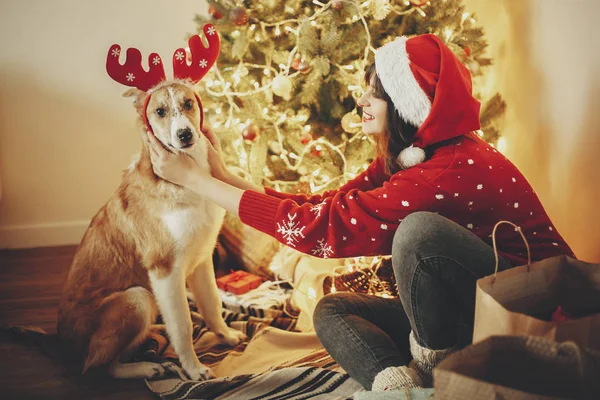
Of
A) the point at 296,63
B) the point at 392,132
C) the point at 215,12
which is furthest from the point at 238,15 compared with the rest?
the point at 392,132

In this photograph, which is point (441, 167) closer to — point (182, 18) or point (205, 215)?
point (205, 215)

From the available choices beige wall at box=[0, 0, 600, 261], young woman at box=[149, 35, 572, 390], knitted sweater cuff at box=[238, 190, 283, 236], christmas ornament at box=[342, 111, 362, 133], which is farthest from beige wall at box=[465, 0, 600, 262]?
knitted sweater cuff at box=[238, 190, 283, 236]

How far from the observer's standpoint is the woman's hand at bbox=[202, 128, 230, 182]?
1739 mm

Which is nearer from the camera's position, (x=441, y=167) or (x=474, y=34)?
(x=441, y=167)

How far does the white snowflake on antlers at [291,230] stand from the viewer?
1.50 meters

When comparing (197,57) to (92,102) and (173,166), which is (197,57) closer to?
(173,166)

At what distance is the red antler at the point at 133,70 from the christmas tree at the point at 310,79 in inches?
22.7

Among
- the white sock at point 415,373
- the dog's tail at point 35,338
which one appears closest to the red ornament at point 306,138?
the white sock at point 415,373

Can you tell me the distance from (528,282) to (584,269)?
120 mm

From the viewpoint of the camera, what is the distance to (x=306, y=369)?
5.74 feet

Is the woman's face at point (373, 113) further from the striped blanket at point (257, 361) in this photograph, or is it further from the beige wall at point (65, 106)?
the beige wall at point (65, 106)

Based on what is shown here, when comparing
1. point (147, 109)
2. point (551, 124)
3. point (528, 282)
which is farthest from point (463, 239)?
point (551, 124)

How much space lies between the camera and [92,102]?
9.66 ft

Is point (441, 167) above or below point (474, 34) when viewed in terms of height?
below
